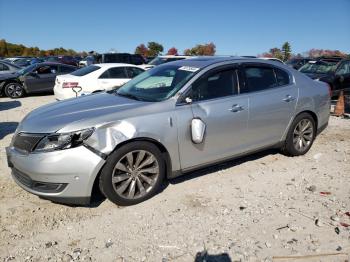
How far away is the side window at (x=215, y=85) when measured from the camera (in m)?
4.49

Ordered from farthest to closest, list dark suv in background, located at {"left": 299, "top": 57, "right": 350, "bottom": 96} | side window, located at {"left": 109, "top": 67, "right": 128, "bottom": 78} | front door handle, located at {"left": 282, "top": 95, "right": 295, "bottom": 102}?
dark suv in background, located at {"left": 299, "top": 57, "right": 350, "bottom": 96} < side window, located at {"left": 109, "top": 67, "right": 128, "bottom": 78} < front door handle, located at {"left": 282, "top": 95, "right": 295, "bottom": 102}

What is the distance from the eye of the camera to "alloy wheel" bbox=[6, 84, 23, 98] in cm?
→ 1357

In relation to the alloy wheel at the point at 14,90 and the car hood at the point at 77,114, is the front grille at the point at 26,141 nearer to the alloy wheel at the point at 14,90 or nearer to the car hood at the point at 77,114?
the car hood at the point at 77,114

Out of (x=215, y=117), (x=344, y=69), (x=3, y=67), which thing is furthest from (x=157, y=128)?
(x=3, y=67)

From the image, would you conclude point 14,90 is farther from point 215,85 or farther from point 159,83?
point 215,85

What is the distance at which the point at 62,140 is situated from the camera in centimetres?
370

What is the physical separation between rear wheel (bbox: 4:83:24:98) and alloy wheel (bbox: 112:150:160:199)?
11.3 m

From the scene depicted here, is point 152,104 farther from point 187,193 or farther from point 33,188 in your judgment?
point 33,188

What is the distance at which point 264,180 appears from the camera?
16.2ft

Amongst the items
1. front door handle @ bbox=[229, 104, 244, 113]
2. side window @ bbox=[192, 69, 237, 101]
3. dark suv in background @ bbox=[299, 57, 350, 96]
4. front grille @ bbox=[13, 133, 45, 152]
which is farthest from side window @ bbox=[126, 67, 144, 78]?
front grille @ bbox=[13, 133, 45, 152]

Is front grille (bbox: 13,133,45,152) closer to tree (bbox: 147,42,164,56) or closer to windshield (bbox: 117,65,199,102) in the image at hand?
windshield (bbox: 117,65,199,102)

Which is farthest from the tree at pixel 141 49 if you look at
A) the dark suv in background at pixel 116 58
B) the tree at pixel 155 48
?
the dark suv in background at pixel 116 58

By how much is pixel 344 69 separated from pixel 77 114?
10380 millimetres

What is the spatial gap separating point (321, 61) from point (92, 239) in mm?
11056
